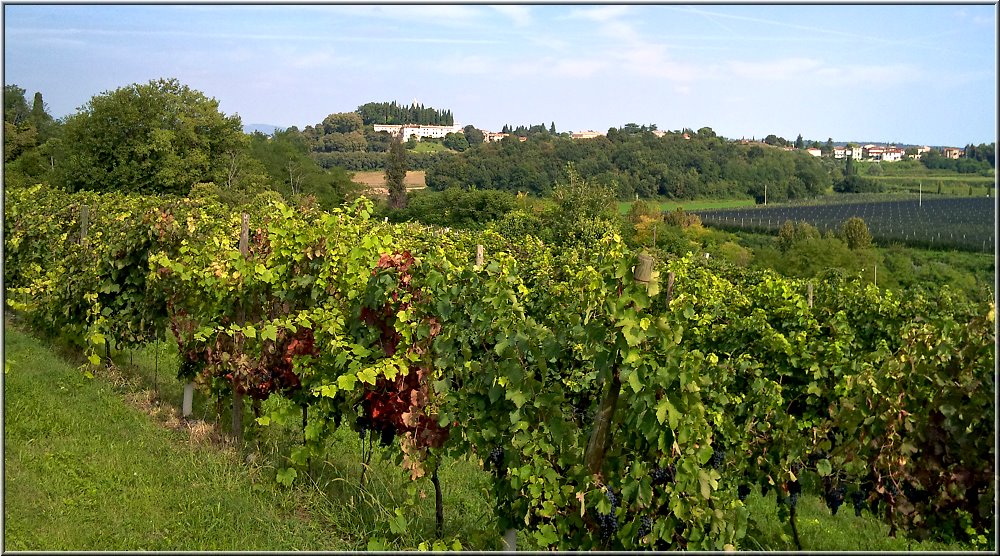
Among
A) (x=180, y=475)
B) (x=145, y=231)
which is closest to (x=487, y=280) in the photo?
(x=180, y=475)

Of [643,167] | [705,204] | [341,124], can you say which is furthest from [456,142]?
[705,204]

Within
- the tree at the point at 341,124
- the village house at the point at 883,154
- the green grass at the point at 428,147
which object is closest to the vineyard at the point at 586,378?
the green grass at the point at 428,147

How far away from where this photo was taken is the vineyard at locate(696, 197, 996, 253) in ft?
182

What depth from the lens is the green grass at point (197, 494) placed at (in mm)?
4246

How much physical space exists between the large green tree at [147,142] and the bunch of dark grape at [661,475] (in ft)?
117

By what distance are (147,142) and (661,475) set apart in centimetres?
3804

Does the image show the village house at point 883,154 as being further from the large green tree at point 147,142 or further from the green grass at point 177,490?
the green grass at point 177,490

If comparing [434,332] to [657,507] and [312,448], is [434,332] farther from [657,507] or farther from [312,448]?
[657,507]

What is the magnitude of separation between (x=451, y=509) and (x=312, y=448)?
3.66 feet

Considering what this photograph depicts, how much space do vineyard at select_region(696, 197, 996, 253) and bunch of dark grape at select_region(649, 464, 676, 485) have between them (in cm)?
5018

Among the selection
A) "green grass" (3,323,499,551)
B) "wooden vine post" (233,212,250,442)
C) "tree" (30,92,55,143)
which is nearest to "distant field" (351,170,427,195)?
"tree" (30,92,55,143)

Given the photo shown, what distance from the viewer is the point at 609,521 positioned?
11.2 feet

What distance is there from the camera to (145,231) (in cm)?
720

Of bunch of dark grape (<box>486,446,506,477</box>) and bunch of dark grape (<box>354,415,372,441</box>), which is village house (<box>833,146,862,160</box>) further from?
bunch of dark grape (<box>486,446,506,477</box>)
